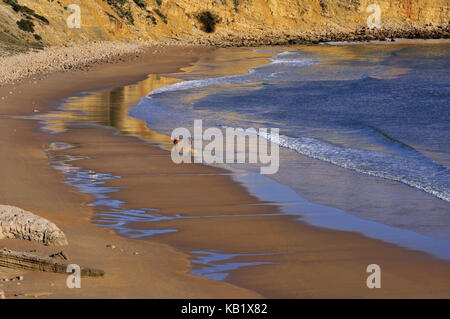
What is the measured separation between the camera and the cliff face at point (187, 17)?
128 ft

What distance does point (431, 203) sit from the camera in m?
9.27

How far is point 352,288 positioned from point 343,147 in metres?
8.05

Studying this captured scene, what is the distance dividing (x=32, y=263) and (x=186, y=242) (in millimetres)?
2062

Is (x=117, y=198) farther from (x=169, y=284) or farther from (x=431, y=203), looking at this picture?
(x=431, y=203)

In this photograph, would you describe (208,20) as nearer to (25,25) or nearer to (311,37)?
(311,37)

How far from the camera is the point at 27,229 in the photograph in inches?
250

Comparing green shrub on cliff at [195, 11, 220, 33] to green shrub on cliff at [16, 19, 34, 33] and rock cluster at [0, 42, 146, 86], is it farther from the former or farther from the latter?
green shrub on cliff at [16, 19, 34, 33]

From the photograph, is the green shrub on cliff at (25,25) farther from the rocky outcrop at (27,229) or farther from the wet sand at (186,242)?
the rocky outcrop at (27,229)

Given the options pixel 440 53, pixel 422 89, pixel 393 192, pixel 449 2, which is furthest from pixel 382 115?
pixel 449 2

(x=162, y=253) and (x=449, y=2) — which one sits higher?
(x=449, y=2)

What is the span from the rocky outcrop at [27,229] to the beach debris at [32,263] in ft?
2.17

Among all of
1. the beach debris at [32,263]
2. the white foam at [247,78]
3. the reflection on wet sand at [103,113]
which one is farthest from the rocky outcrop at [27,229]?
the white foam at [247,78]
